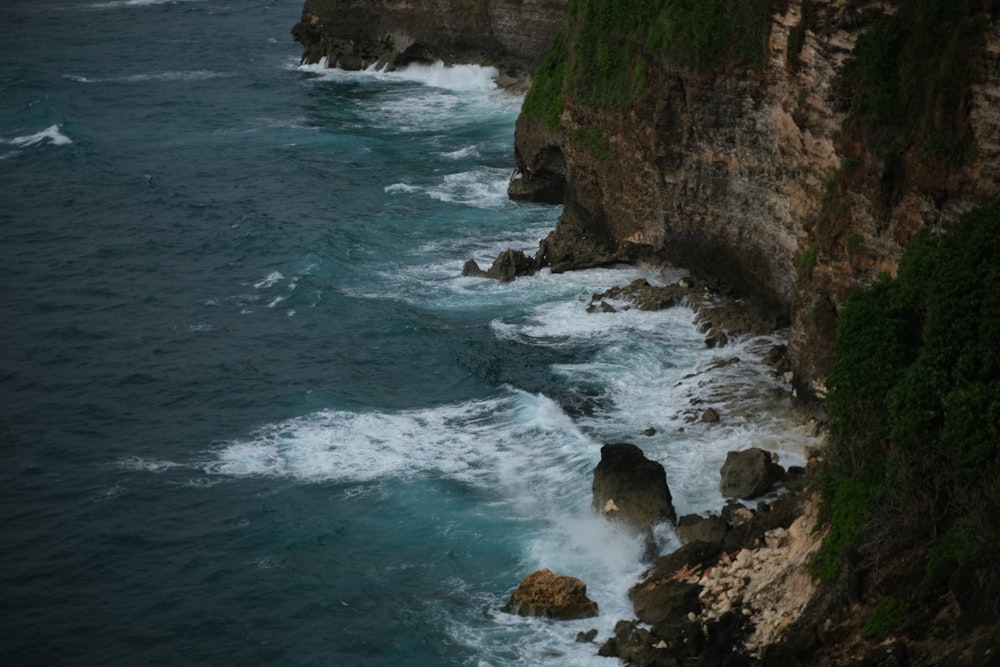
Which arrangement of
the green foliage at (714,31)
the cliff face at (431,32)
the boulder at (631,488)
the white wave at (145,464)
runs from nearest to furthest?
1. the boulder at (631,488)
2. the white wave at (145,464)
3. the green foliage at (714,31)
4. the cliff face at (431,32)

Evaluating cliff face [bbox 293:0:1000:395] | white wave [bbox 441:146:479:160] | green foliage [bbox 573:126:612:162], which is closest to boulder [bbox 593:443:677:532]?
cliff face [bbox 293:0:1000:395]

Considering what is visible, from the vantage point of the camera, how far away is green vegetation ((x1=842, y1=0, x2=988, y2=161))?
27.5 metres

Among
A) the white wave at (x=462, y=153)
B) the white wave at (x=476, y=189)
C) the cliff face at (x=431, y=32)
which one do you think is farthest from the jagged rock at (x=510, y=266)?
the cliff face at (x=431, y=32)

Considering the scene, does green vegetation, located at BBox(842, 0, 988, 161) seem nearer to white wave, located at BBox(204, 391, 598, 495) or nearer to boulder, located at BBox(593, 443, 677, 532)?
boulder, located at BBox(593, 443, 677, 532)

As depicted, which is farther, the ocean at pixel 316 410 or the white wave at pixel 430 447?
the white wave at pixel 430 447

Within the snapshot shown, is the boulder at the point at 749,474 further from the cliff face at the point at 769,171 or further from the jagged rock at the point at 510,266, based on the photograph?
the jagged rock at the point at 510,266

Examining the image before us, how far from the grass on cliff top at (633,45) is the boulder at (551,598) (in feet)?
59.9

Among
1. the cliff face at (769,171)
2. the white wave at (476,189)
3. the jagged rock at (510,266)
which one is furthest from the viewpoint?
the white wave at (476,189)

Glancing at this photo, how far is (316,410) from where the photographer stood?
3872cm

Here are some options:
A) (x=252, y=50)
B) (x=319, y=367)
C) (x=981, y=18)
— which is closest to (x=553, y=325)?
(x=319, y=367)

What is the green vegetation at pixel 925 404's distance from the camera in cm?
2305

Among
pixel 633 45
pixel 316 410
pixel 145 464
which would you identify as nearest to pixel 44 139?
pixel 633 45

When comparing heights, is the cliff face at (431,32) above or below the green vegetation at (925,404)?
above

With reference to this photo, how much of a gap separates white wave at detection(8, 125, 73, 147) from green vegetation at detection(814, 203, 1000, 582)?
5572 cm
